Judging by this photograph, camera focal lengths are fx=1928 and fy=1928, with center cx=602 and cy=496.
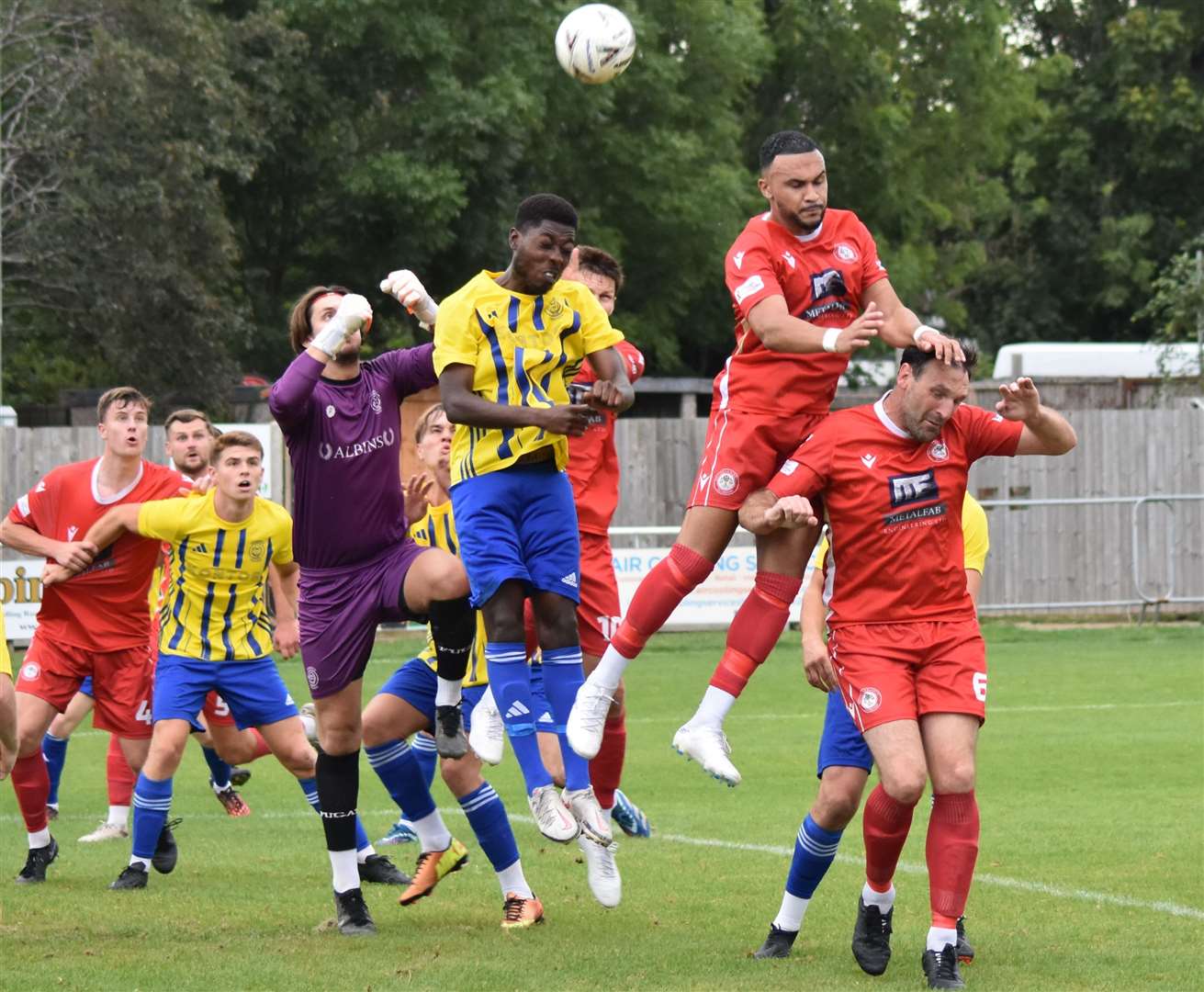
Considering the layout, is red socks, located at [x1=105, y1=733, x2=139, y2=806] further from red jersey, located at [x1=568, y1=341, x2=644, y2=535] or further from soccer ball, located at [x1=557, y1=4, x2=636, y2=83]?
soccer ball, located at [x1=557, y1=4, x2=636, y2=83]

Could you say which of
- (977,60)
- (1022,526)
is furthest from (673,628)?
(977,60)

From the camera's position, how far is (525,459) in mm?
7938

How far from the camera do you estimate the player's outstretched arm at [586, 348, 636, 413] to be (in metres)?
7.62

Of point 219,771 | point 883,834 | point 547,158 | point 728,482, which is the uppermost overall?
point 547,158

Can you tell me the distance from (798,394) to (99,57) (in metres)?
24.3

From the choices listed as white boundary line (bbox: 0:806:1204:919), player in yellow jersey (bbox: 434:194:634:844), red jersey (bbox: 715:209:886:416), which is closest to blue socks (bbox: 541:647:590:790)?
player in yellow jersey (bbox: 434:194:634:844)

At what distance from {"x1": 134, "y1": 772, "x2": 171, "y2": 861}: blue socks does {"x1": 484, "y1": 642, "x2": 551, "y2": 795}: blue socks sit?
2.63 metres

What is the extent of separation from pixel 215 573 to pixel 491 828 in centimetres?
243

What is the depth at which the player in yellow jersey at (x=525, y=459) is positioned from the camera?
7.80 meters

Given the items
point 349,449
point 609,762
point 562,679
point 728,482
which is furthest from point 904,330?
point 609,762

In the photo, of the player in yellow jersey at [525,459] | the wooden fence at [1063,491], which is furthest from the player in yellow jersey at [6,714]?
the wooden fence at [1063,491]

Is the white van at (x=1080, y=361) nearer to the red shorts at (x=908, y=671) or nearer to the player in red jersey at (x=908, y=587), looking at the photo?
the player in red jersey at (x=908, y=587)

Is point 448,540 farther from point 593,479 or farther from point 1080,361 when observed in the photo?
point 1080,361

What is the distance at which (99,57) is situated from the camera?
2978cm
